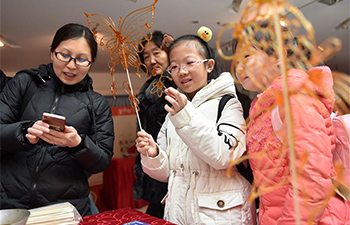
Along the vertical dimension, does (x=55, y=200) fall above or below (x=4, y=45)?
below

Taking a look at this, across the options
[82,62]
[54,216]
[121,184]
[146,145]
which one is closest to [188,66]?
[146,145]

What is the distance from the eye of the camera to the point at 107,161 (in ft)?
4.09

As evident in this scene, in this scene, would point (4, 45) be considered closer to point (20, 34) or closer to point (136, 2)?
point (20, 34)

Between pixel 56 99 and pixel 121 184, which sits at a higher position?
pixel 56 99

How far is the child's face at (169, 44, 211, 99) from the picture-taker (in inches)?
42.9

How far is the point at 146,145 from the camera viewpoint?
1.10 meters

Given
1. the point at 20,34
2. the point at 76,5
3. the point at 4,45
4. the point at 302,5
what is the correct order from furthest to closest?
the point at 4,45 < the point at 20,34 < the point at 302,5 < the point at 76,5

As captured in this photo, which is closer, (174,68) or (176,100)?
(176,100)

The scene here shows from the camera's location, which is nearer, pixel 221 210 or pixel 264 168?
pixel 264 168

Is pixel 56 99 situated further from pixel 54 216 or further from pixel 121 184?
pixel 121 184

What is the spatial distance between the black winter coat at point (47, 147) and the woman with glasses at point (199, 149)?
0.26 meters

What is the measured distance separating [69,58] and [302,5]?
2892mm

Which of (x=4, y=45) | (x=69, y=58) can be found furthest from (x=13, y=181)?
(x=4, y=45)

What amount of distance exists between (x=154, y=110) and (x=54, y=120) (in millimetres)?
662
